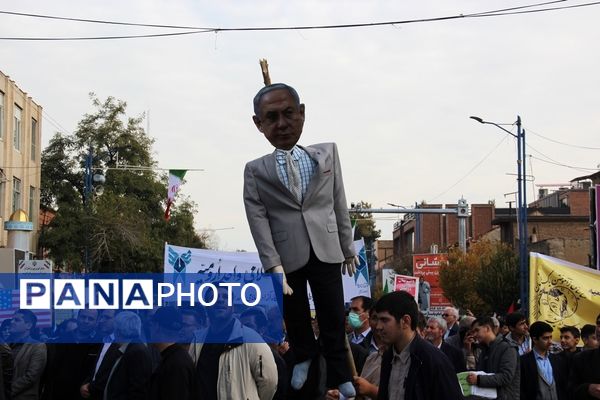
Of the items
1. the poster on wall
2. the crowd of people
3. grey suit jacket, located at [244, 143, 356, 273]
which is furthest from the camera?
the poster on wall

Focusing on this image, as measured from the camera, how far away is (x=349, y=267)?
580 cm

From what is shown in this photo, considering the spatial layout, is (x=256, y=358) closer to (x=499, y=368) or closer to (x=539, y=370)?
(x=499, y=368)

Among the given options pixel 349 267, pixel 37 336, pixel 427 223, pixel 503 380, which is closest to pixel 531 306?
pixel 503 380

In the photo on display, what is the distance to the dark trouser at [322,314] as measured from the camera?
553cm

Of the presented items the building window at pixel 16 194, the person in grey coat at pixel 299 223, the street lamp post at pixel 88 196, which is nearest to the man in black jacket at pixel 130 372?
the person in grey coat at pixel 299 223

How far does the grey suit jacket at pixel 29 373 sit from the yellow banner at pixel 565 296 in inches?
307

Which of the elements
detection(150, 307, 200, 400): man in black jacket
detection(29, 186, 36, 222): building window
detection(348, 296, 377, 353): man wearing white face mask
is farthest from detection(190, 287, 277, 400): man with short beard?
detection(29, 186, 36, 222): building window

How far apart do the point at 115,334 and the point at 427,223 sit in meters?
103

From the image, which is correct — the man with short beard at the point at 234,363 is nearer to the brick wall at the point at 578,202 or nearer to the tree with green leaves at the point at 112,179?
the tree with green leaves at the point at 112,179

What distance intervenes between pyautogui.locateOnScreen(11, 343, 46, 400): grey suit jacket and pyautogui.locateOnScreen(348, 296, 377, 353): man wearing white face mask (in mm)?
4016

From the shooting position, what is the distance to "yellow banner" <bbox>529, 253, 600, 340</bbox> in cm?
1588

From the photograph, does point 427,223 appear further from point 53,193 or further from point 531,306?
Answer: point 531,306

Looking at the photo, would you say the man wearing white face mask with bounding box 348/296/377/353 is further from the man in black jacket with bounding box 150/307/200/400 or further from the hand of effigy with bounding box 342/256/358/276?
the hand of effigy with bounding box 342/256/358/276

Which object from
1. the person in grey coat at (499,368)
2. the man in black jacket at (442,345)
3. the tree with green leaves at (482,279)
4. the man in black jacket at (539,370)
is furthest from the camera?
the tree with green leaves at (482,279)
